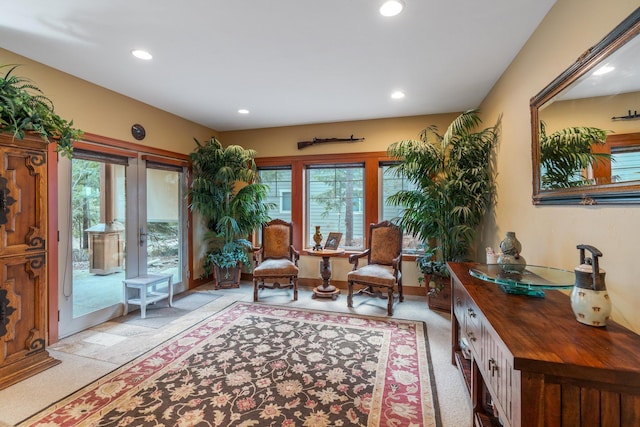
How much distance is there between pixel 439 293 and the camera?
3533mm

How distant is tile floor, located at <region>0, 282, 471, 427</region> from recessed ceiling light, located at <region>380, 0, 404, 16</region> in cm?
264

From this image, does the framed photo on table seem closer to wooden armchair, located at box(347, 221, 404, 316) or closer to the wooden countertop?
wooden armchair, located at box(347, 221, 404, 316)

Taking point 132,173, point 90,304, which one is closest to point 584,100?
point 132,173

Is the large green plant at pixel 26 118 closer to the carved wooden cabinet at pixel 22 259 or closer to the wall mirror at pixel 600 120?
the carved wooden cabinet at pixel 22 259

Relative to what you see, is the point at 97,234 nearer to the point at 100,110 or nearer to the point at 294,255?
the point at 100,110

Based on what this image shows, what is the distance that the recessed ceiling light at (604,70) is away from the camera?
4.38 ft

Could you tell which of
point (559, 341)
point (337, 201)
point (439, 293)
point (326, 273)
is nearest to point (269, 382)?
point (559, 341)

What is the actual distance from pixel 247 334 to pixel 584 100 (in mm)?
3129

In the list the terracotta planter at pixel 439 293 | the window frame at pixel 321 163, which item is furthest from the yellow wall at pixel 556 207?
the window frame at pixel 321 163

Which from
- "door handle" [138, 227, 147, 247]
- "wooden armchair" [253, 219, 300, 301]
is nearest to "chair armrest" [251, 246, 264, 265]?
"wooden armchair" [253, 219, 300, 301]

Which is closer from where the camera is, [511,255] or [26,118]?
[511,255]

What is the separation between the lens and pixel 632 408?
829 millimetres

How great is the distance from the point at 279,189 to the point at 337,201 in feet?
3.43

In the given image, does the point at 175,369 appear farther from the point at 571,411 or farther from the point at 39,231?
the point at 571,411
